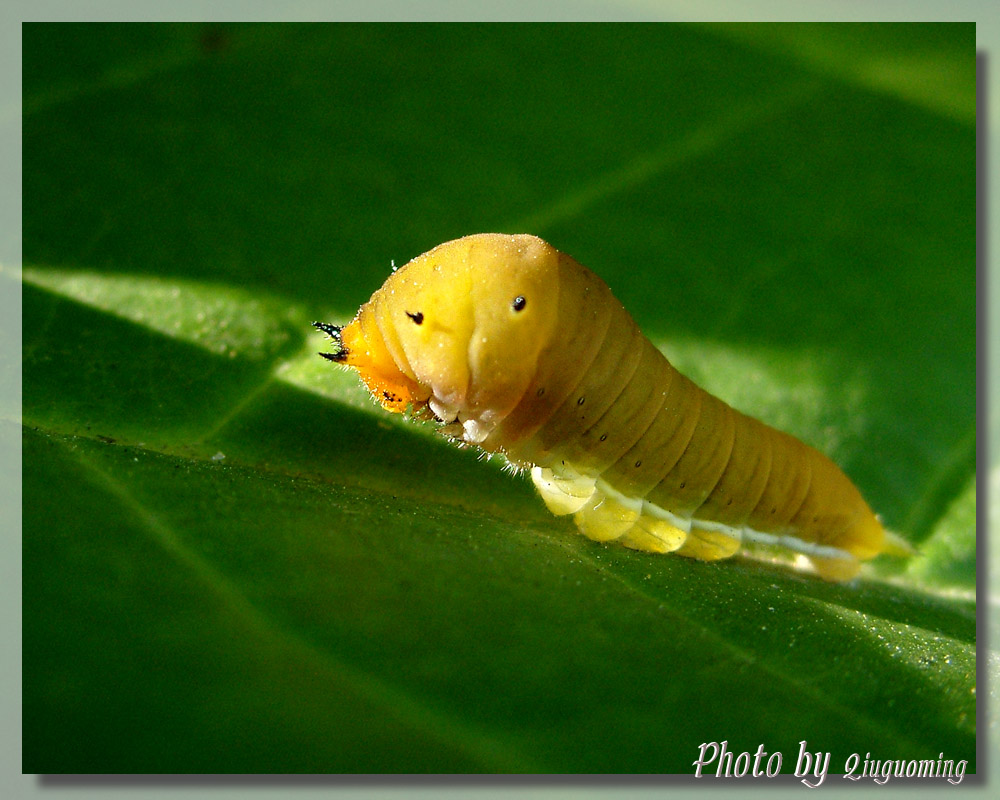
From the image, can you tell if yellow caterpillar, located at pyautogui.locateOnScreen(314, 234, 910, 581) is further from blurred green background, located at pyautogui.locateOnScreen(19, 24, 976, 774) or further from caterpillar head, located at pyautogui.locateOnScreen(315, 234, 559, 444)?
blurred green background, located at pyautogui.locateOnScreen(19, 24, 976, 774)

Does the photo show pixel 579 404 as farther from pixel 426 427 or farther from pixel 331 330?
pixel 331 330

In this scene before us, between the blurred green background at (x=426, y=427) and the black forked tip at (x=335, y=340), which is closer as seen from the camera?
the blurred green background at (x=426, y=427)

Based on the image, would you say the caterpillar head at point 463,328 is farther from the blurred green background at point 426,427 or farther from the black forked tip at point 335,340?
the blurred green background at point 426,427

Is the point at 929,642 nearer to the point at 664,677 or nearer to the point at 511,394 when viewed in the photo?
the point at 664,677

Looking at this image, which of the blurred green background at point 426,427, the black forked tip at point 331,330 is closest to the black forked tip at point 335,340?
the black forked tip at point 331,330

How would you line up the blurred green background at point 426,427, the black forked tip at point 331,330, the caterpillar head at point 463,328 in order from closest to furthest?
the blurred green background at point 426,427
the caterpillar head at point 463,328
the black forked tip at point 331,330

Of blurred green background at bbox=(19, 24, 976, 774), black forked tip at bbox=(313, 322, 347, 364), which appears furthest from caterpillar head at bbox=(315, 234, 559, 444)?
blurred green background at bbox=(19, 24, 976, 774)

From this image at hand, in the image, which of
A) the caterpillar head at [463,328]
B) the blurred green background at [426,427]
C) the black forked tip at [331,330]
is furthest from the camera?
the black forked tip at [331,330]
